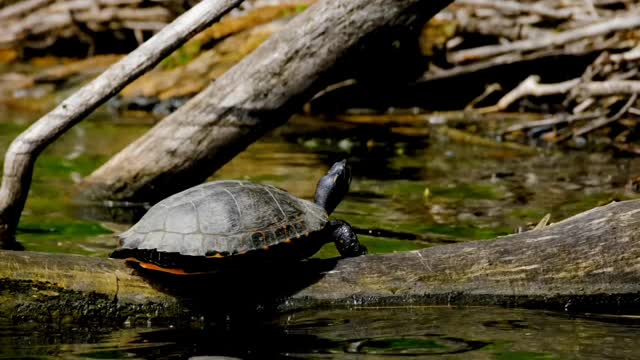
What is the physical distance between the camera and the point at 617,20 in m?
9.34

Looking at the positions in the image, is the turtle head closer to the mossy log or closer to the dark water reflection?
the mossy log

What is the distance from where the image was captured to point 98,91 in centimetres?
549

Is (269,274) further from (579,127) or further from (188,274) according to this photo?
(579,127)

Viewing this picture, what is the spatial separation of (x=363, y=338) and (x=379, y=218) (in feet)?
9.03

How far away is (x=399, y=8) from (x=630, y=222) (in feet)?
7.95

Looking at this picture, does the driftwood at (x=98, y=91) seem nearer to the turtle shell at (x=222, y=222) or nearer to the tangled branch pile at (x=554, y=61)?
the turtle shell at (x=222, y=222)

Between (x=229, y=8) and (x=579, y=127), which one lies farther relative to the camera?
(x=579, y=127)

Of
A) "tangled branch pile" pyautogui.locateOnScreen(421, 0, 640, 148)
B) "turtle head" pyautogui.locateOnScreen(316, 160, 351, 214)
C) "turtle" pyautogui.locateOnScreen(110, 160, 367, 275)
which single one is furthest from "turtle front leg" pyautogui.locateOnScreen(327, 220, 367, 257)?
"tangled branch pile" pyautogui.locateOnScreen(421, 0, 640, 148)

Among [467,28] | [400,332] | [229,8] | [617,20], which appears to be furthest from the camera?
[467,28]

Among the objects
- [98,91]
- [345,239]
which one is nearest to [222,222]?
[345,239]

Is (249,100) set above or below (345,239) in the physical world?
above

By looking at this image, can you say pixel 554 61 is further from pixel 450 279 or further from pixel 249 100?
pixel 450 279

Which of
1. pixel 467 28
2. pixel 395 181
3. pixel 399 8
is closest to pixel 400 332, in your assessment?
pixel 399 8

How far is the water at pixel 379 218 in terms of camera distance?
3.91 m
